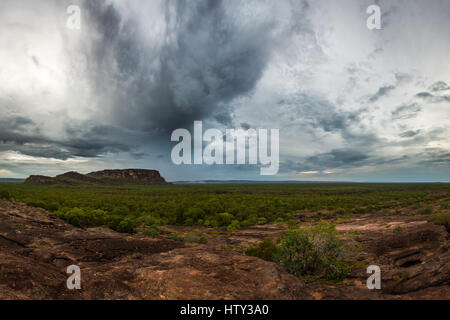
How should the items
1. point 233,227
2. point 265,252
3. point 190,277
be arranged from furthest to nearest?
point 233,227
point 265,252
point 190,277

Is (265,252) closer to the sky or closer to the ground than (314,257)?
closer to the ground

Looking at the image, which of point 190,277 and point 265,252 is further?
point 265,252

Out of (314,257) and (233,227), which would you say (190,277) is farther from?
(233,227)

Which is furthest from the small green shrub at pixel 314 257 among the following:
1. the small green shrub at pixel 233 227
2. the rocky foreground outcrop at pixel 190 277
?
the small green shrub at pixel 233 227

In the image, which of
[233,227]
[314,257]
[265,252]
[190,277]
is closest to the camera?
[190,277]

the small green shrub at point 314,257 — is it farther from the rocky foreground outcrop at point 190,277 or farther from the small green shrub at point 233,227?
the small green shrub at point 233,227

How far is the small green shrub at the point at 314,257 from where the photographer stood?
9.84 meters

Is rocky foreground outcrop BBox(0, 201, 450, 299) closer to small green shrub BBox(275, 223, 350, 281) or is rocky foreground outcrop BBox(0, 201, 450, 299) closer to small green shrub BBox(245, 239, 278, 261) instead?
small green shrub BBox(275, 223, 350, 281)

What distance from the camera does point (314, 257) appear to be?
10.1m

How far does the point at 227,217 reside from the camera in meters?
33.2

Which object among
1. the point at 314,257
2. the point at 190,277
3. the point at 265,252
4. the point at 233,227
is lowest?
the point at 233,227

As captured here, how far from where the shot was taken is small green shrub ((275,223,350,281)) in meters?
9.84

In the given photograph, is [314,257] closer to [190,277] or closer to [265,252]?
[265,252]

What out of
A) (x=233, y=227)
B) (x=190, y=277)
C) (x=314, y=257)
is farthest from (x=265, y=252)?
(x=233, y=227)
